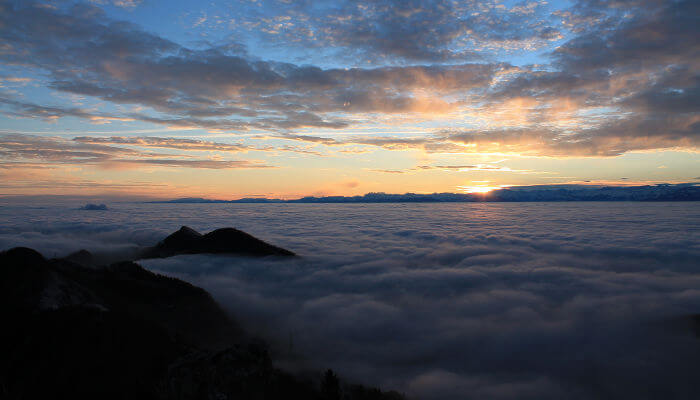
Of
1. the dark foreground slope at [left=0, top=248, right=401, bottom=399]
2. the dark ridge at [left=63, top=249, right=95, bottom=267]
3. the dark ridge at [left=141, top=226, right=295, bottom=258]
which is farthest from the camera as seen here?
the dark ridge at [left=141, top=226, right=295, bottom=258]

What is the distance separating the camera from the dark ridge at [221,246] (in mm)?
23109

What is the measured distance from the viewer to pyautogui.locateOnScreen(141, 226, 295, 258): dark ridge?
910 inches

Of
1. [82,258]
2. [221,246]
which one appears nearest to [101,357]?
[221,246]

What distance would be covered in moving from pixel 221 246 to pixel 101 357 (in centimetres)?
1679

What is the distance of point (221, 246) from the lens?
23.1 meters

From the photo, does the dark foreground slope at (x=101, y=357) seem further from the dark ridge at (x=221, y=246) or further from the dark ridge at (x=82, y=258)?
the dark ridge at (x=82, y=258)

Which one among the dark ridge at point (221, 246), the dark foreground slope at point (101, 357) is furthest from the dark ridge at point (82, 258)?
the dark foreground slope at point (101, 357)

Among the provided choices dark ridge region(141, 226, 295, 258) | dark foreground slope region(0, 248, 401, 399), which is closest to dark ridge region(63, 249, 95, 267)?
dark ridge region(141, 226, 295, 258)

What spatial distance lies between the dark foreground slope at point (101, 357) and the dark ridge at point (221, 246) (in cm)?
1302

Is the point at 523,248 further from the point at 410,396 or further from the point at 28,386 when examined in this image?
the point at 28,386

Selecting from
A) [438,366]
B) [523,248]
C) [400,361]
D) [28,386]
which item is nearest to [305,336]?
[400,361]

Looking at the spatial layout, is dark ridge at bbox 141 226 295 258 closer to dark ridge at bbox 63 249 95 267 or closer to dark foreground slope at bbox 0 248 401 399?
dark ridge at bbox 63 249 95 267

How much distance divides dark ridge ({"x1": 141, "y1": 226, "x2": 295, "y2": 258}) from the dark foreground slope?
13.0 meters

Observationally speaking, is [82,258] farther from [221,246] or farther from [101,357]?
[101,357]
